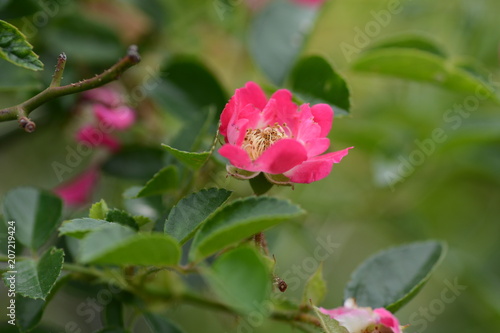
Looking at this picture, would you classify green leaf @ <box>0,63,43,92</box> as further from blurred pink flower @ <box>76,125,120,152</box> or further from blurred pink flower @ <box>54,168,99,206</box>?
blurred pink flower @ <box>54,168,99,206</box>

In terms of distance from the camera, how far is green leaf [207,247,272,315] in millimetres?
540

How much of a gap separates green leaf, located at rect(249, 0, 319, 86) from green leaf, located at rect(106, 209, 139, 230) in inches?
21.3

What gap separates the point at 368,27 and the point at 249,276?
1379 millimetres

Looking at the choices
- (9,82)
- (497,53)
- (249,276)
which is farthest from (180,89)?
(497,53)

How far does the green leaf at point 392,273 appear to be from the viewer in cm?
88

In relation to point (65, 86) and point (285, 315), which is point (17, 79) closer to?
point (65, 86)

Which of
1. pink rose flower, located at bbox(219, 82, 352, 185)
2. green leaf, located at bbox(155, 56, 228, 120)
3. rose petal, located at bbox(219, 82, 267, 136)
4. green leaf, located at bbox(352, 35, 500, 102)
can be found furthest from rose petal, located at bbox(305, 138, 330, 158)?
green leaf, located at bbox(155, 56, 228, 120)

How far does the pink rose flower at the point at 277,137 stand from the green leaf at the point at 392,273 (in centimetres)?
24

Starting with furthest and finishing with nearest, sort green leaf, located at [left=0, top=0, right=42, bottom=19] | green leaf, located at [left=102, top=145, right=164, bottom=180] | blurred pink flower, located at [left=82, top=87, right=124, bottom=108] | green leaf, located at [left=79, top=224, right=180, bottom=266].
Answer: blurred pink flower, located at [left=82, top=87, right=124, bottom=108]
green leaf, located at [left=102, top=145, right=164, bottom=180]
green leaf, located at [left=0, top=0, right=42, bottom=19]
green leaf, located at [left=79, top=224, right=180, bottom=266]

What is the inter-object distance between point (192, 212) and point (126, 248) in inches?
6.6

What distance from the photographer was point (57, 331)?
961 mm

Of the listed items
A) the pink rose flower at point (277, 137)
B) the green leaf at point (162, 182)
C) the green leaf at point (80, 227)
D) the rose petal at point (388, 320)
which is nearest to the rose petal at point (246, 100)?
the pink rose flower at point (277, 137)

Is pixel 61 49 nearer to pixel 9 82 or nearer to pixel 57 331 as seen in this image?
pixel 9 82

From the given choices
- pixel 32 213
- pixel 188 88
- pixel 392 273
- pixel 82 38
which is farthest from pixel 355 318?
pixel 82 38
